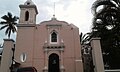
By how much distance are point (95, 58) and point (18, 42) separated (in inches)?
508

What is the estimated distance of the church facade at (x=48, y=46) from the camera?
757 inches

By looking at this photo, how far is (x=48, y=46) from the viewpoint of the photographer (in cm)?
1992

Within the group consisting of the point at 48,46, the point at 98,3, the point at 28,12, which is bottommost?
the point at 48,46

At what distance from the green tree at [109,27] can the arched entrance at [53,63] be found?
8249mm

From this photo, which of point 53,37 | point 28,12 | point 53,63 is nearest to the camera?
point 53,63

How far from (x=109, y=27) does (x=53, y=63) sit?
9317 millimetres

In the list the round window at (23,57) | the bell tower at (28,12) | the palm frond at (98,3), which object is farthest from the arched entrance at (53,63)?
the palm frond at (98,3)

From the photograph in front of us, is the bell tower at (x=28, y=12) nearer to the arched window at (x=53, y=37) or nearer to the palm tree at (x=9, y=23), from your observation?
the arched window at (x=53, y=37)

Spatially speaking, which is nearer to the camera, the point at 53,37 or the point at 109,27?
the point at 109,27

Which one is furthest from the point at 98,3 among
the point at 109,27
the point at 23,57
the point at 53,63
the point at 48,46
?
the point at 23,57

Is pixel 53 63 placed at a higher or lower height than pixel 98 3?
lower

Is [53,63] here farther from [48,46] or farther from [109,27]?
[109,27]

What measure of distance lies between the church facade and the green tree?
7.07m

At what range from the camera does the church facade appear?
757 inches
